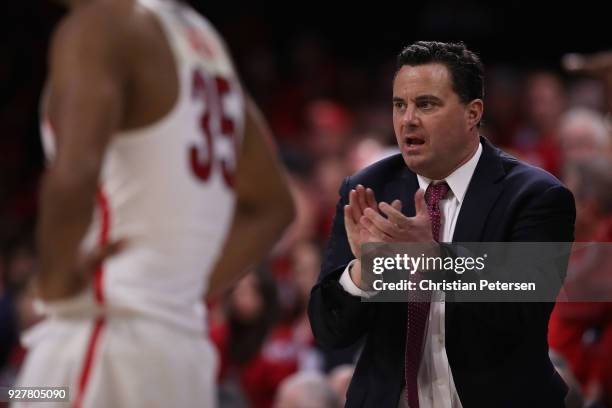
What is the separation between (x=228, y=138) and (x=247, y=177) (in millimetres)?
205

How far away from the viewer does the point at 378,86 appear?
9.57 m

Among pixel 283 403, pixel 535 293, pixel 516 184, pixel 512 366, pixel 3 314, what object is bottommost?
pixel 3 314

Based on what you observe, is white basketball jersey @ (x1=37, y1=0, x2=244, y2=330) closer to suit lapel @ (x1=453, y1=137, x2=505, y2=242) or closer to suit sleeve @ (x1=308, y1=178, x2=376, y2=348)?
suit sleeve @ (x1=308, y1=178, x2=376, y2=348)

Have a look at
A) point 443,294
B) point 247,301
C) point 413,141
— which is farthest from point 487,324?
point 247,301

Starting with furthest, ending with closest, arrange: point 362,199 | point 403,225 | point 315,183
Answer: point 315,183
point 362,199
point 403,225

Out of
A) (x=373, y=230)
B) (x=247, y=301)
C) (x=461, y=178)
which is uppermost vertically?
(x=461, y=178)

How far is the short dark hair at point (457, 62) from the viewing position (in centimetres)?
246

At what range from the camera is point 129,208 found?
2.67 m

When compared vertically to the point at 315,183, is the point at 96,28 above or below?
above

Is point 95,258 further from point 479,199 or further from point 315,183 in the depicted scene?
point 315,183

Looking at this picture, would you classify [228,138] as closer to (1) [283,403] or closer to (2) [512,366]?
(2) [512,366]

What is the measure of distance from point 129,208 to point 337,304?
58 cm

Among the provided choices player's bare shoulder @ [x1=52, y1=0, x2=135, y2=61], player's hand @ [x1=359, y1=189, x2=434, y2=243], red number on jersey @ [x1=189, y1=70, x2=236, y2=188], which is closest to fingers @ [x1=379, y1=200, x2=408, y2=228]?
player's hand @ [x1=359, y1=189, x2=434, y2=243]

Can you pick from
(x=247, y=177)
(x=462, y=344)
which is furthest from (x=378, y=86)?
(x=462, y=344)
